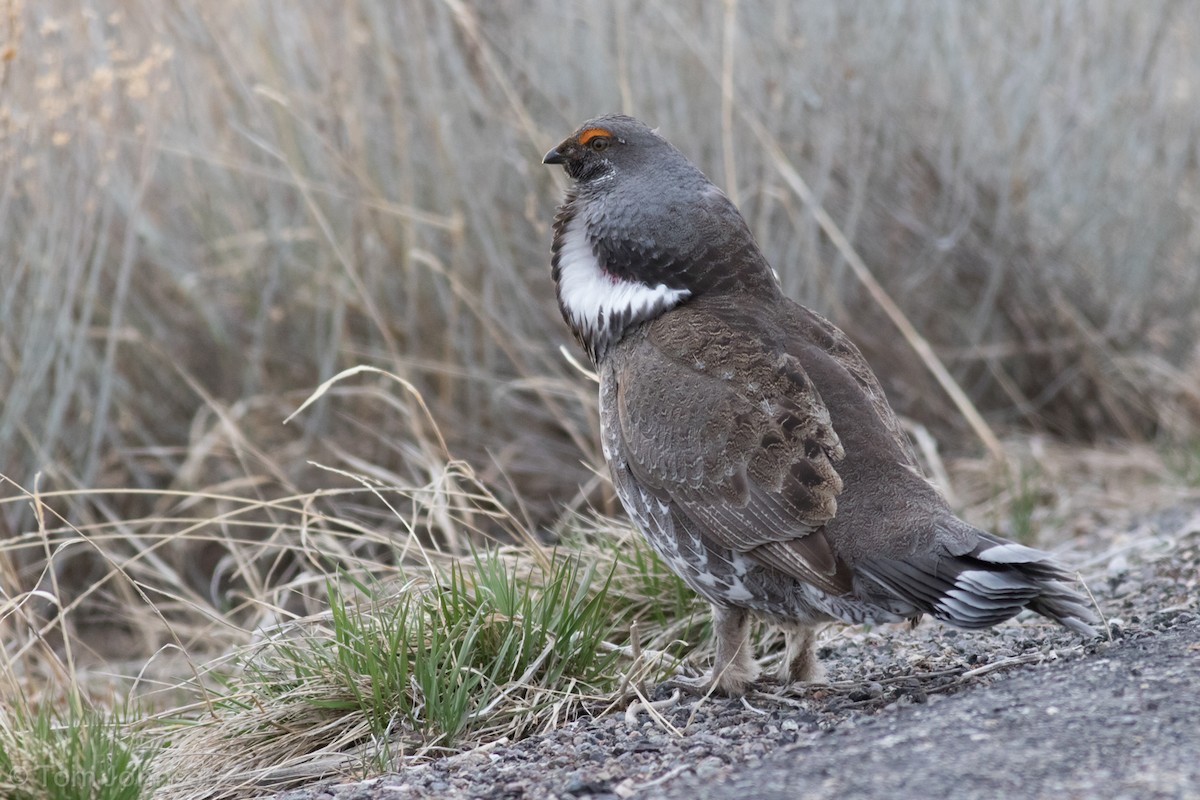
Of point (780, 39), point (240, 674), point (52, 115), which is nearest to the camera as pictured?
point (240, 674)

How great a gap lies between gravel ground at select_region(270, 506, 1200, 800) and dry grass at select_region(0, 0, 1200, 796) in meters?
2.20

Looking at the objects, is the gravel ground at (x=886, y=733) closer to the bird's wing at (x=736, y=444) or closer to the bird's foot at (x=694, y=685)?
the bird's foot at (x=694, y=685)

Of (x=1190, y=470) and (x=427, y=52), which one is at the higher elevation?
(x=427, y=52)

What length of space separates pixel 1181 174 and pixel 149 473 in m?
5.66

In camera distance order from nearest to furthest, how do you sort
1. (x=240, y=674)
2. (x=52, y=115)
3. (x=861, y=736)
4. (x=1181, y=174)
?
(x=861, y=736) < (x=240, y=674) < (x=52, y=115) < (x=1181, y=174)

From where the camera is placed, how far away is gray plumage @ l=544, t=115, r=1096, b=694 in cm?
344

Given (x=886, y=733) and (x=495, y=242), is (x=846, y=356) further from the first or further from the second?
Result: (x=495, y=242)

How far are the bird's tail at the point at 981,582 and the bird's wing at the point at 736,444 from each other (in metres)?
0.18

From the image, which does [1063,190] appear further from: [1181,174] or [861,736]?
[861,736]

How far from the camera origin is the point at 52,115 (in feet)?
18.6

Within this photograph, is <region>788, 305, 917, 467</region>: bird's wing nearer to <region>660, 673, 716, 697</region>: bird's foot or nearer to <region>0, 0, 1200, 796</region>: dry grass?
<region>660, 673, 716, 697</region>: bird's foot

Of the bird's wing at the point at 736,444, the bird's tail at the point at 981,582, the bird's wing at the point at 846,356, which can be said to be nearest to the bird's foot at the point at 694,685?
the bird's wing at the point at 736,444

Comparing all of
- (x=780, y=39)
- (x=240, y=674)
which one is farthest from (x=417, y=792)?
(x=780, y=39)

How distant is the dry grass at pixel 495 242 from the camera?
6.44m
